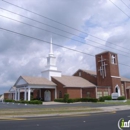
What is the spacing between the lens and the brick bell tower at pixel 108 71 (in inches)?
1868

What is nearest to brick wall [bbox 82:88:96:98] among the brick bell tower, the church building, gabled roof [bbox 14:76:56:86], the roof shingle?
the church building

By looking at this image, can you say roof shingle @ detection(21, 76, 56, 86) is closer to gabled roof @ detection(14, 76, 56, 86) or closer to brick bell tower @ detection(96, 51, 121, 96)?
gabled roof @ detection(14, 76, 56, 86)

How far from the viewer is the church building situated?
43.9 m

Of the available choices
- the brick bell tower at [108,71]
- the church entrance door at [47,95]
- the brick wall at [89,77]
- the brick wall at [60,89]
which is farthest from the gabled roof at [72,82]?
the church entrance door at [47,95]

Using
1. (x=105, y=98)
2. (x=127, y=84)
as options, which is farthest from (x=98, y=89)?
(x=127, y=84)

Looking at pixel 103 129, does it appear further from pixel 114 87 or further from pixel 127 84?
pixel 127 84

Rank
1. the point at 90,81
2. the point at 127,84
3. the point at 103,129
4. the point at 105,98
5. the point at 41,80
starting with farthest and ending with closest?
the point at 127,84, the point at 90,81, the point at 41,80, the point at 105,98, the point at 103,129

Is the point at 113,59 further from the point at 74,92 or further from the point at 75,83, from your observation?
the point at 74,92

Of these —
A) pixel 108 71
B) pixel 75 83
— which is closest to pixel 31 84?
pixel 75 83

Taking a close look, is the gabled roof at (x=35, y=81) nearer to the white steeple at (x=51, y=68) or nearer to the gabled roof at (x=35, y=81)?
the gabled roof at (x=35, y=81)

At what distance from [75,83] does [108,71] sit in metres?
8.78

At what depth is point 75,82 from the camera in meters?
48.3

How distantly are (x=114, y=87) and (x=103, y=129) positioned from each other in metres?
39.3

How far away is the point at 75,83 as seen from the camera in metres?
47.5
